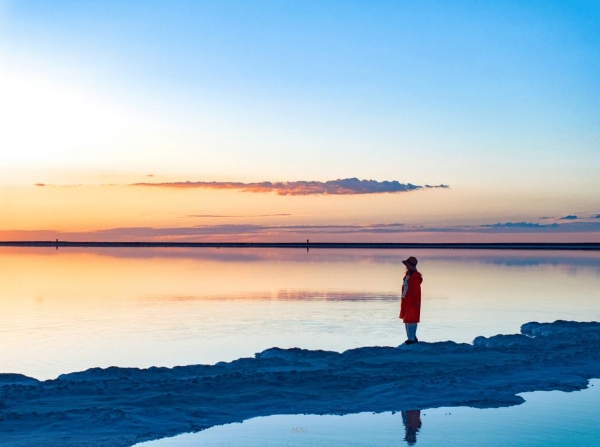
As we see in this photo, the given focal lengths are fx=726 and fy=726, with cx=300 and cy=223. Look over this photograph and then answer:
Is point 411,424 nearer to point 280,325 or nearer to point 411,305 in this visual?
point 411,305

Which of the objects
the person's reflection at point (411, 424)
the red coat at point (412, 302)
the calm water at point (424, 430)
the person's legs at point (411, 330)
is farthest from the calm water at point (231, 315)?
the person's reflection at point (411, 424)

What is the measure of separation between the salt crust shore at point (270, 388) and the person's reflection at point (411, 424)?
31 cm

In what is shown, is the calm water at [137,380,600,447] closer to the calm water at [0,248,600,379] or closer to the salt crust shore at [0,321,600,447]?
the salt crust shore at [0,321,600,447]

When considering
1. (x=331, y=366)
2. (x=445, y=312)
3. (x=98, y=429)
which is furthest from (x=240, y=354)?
(x=445, y=312)

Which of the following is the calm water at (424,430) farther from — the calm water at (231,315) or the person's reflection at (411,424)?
the calm water at (231,315)

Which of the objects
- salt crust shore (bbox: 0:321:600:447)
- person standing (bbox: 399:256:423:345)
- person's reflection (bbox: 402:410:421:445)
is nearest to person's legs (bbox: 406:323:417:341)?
person standing (bbox: 399:256:423:345)

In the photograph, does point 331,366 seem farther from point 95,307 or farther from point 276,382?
point 95,307

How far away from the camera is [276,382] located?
11.1 m

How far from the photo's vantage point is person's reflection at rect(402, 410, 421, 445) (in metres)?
8.42

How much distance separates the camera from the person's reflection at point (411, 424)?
842 centimetres

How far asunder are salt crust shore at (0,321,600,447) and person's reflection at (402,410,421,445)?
31cm

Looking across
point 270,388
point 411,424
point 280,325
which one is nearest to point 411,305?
point 270,388

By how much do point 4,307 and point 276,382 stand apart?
1544cm

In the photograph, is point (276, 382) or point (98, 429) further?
point (276, 382)
